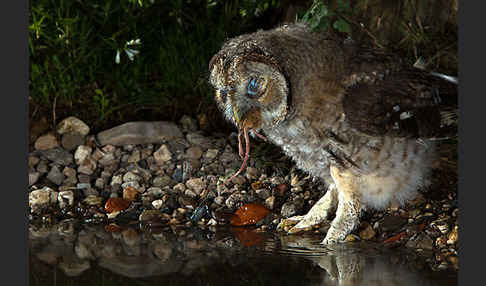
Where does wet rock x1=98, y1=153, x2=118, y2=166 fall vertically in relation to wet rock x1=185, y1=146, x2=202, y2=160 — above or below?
below

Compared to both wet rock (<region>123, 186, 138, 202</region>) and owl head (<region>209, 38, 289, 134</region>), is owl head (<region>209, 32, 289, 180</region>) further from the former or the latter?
wet rock (<region>123, 186, 138, 202</region>)

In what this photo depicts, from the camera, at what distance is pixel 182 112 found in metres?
4.83

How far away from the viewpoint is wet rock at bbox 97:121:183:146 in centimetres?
457

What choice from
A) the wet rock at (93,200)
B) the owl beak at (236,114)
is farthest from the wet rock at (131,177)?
the owl beak at (236,114)

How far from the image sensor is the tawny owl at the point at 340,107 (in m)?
3.19

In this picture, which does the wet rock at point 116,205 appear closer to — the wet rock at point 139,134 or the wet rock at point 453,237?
the wet rock at point 139,134

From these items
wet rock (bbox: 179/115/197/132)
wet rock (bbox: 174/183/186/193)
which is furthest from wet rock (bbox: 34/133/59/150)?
wet rock (bbox: 174/183/186/193)

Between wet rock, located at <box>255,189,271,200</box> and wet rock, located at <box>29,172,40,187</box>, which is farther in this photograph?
wet rock, located at <box>29,172,40,187</box>

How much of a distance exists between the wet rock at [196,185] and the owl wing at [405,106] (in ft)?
4.24

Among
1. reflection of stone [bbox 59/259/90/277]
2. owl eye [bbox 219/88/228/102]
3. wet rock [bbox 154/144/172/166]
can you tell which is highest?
owl eye [bbox 219/88/228/102]

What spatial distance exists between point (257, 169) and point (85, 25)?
162cm

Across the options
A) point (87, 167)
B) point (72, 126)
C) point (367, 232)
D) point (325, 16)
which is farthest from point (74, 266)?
point (325, 16)

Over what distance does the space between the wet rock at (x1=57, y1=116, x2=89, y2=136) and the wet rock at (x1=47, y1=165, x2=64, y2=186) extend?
1.28 feet

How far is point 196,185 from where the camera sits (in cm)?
420
